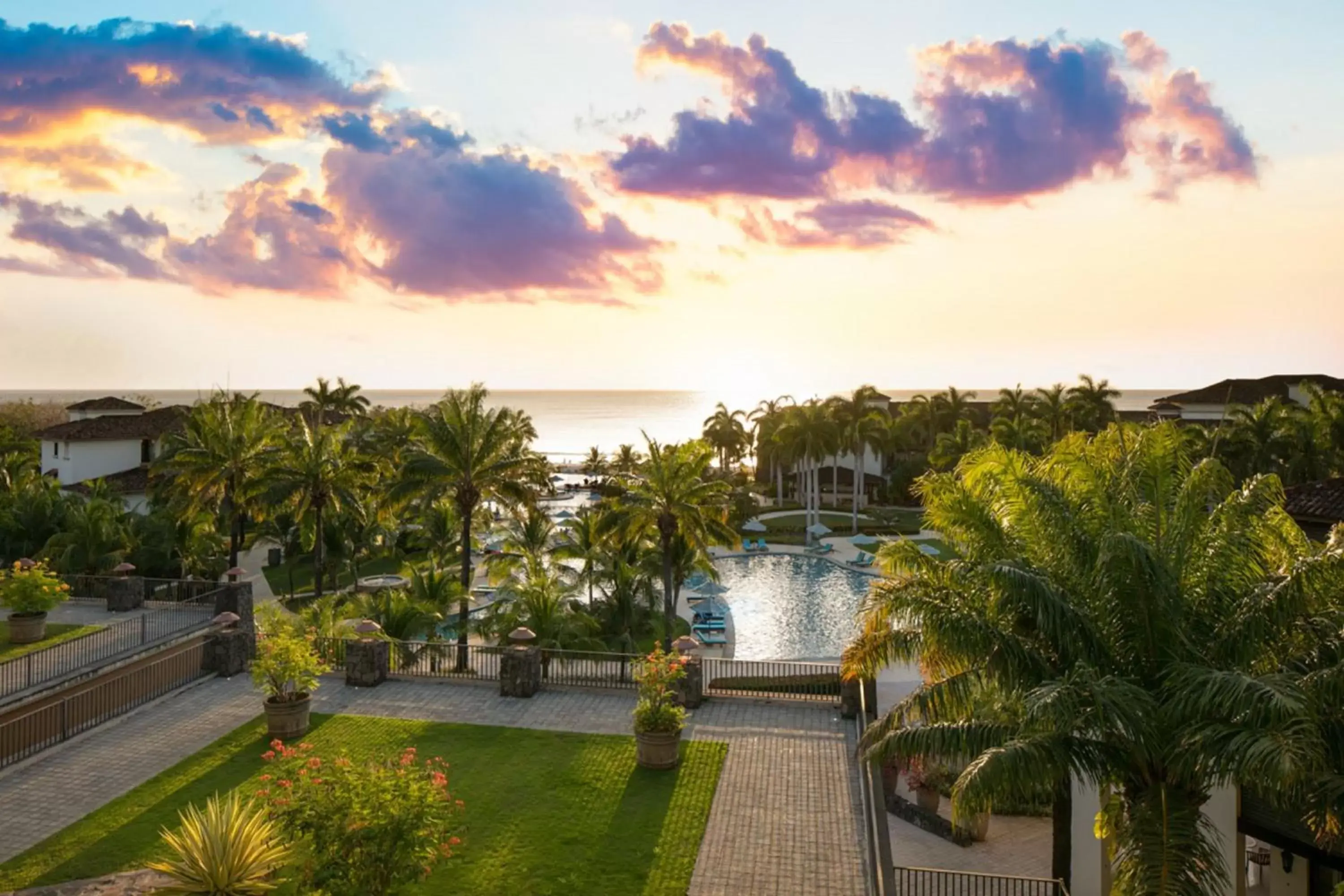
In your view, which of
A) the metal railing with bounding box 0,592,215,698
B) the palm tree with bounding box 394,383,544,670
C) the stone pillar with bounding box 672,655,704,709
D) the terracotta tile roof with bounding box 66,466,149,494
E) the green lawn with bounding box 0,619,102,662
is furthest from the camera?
the terracotta tile roof with bounding box 66,466,149,494

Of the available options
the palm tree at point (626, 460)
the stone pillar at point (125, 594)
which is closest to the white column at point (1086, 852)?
the stone pillar at point (125, 594)

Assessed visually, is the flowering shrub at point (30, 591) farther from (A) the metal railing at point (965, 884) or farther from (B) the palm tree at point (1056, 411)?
(B) the palm tree at point (1056, 411)

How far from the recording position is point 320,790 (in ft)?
39.4

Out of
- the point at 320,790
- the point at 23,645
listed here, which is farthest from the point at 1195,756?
the point at 23,645

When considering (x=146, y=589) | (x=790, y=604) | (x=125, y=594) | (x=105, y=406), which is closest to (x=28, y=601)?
(x=125, y=594)

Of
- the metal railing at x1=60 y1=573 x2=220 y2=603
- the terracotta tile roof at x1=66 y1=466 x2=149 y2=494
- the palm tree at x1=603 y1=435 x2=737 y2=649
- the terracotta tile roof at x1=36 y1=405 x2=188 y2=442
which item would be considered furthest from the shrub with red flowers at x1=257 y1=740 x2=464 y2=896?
the terracotta tile roof at x1=36 y1=405 x2=188 y2=442

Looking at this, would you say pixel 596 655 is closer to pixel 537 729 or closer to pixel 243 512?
pixel 537 729

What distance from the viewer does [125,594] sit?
2833 centimetres

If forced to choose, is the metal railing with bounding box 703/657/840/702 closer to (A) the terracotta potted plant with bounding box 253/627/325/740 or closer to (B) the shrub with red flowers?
(A) the terracotta potted plant with bounding box 253/627/325/740

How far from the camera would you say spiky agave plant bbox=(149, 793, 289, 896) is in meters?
11.7

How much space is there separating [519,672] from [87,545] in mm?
19452

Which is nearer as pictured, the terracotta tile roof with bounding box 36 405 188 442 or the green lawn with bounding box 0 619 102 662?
the green lawn with bounding box 0 619 102 662

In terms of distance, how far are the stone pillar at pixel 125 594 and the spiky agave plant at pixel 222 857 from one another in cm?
1893

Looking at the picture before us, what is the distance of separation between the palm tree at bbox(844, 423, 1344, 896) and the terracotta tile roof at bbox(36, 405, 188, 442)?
5465cm
